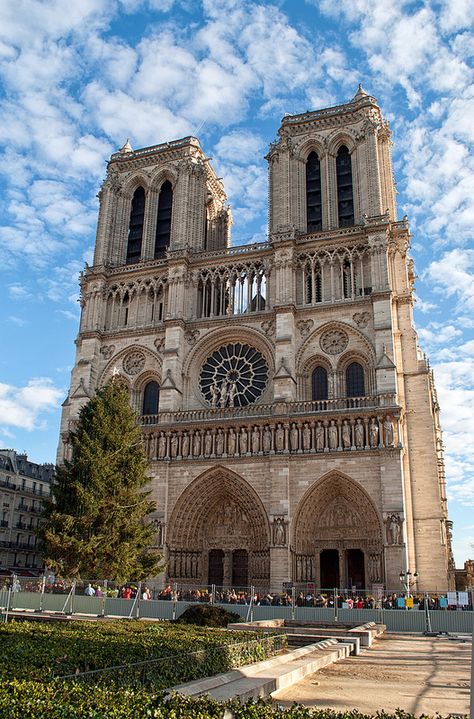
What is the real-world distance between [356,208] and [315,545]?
16644mm

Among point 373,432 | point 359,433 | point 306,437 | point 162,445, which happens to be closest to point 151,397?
point 162,445

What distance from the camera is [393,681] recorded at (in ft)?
31.7

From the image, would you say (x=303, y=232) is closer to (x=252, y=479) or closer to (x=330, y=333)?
(x=330, y=333)

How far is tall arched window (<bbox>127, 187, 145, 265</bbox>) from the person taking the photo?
3716cm

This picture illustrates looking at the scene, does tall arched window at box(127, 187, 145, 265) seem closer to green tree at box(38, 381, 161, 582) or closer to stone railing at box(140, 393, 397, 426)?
stone railing at box(140, 393, 397, 426)

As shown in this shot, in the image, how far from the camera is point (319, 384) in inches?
1167

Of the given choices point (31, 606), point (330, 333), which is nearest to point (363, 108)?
point (330, 333)

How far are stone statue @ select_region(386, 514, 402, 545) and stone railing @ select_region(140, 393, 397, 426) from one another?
4.56m

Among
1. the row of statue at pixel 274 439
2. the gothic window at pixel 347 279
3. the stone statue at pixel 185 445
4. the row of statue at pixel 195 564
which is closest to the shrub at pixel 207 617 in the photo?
the row of statue at pixel 195 564

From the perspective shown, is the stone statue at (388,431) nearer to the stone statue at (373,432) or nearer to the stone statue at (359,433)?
the stone statue at (373,432)

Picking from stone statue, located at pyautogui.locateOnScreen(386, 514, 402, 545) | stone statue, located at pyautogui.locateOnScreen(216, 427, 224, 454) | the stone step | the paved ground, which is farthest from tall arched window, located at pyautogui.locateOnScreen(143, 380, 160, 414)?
the stone step

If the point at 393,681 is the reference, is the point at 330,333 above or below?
above

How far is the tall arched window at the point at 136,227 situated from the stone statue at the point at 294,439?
15006 millimetres

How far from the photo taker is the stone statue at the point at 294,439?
27.2m
